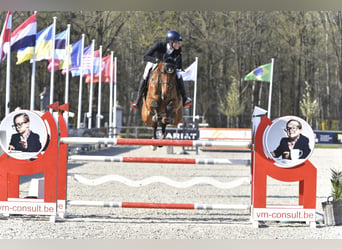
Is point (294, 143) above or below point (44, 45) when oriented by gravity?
below

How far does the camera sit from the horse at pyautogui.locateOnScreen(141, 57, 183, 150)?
681 centimetres

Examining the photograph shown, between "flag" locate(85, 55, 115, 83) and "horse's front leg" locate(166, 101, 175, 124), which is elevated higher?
"flag" locate(85, 55, 115, 83)

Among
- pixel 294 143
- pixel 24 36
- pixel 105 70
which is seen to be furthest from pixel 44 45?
pixel 294 143

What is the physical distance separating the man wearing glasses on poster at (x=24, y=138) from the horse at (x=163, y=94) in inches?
63.5

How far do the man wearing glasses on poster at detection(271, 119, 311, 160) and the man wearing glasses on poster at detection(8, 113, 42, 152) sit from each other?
3.06 meters

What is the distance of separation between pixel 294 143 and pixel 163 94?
1822 mm

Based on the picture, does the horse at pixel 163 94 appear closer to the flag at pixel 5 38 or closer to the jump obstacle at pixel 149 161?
the jump obstacle at pixel 149 161

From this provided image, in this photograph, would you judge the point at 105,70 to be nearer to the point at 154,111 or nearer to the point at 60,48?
the point at 60,48

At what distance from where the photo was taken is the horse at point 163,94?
6.81 metres

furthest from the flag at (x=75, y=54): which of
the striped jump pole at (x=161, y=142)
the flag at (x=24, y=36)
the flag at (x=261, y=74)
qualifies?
the striped jump pole at (x=161, y=142)

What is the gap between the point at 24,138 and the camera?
21.1ft

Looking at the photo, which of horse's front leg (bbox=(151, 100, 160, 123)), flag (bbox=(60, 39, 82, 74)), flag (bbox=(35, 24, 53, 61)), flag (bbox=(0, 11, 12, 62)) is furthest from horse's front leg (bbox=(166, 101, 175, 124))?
flag (bbox=(60, 39, 82, 74))

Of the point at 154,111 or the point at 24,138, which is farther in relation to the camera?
the point at 154,111

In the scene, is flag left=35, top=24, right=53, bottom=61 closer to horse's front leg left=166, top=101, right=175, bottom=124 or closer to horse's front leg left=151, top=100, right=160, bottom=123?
horse's front leg left=151, top=100, right=160, bottom=123
